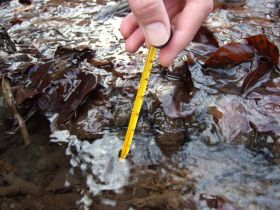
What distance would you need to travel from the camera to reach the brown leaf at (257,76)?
2.08 metres

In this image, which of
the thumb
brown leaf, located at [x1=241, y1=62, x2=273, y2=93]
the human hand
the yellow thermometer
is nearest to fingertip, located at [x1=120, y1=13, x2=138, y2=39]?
the human hand

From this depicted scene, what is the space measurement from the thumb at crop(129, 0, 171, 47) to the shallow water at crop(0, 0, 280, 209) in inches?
24.9

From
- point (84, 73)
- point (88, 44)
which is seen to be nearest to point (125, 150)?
point (84, 73)

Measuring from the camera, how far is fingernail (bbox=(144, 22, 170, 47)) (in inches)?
53.8

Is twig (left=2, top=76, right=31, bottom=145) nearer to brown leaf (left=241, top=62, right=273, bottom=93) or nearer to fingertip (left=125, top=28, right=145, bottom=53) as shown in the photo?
fingertip (left=125, top=28, right=145, bottom=53)

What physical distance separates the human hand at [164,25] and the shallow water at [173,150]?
444 millimetres

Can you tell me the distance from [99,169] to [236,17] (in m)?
1.87

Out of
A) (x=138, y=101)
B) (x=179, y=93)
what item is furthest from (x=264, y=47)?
(x=138, y=101)

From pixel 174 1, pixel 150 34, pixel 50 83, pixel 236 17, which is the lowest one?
pixel 236 17

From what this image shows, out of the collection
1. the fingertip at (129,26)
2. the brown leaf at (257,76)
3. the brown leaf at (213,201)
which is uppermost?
the fingertip at (129,26)

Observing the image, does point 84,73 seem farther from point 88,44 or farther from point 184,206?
point 184,206

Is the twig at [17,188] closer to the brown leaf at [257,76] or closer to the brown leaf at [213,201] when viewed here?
the brown leaf at [213,201]

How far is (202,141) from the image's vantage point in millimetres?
1872

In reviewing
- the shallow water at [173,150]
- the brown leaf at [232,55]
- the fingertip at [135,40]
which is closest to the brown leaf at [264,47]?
the brown leaf at [232,55]
